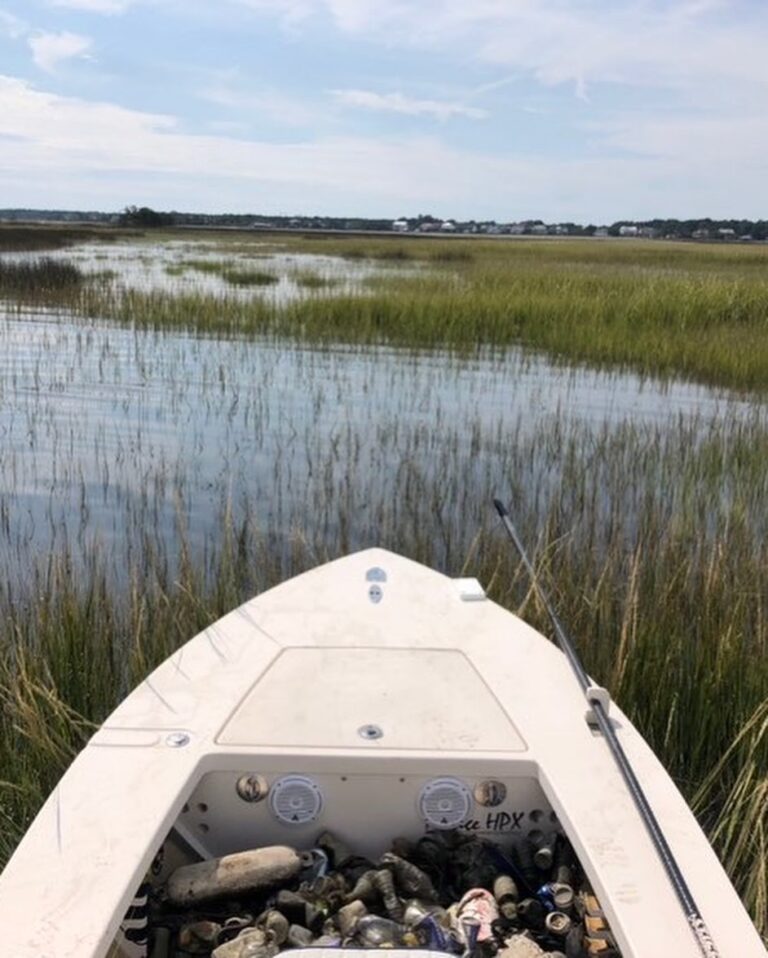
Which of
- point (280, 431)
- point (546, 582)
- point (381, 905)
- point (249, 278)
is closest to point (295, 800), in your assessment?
point (381, 905)

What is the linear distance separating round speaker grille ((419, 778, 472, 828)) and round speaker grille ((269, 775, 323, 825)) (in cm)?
27

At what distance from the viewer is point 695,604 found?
13.8 feet

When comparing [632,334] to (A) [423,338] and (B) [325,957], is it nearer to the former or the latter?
(A) [423,338]

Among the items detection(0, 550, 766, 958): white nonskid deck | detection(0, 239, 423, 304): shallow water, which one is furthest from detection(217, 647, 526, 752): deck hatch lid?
detection(0, 239, 423, 304): shallow water

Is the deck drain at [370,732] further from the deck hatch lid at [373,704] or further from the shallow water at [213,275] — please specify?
the shallow water at [213,275]

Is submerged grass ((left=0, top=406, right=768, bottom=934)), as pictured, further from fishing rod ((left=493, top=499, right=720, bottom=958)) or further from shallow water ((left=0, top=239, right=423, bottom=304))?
shallow water ((left=0, top=239, right=423, bottom=304))

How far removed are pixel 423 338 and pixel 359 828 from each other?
1007 cm

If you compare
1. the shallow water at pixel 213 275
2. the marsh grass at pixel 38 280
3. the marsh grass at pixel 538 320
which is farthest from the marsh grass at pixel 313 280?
the marsh grass at pixel 38 280

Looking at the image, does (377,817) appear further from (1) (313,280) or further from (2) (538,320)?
(1) (313,280)

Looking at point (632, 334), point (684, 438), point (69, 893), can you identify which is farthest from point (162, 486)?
point (632, 334)

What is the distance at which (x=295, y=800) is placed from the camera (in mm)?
2520

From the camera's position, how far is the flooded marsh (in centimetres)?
357

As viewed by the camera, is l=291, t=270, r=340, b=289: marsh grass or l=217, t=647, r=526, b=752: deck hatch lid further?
l=291, t=270, r=340, b=289: marsh grass

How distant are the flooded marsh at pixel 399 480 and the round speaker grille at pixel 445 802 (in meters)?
0.87
